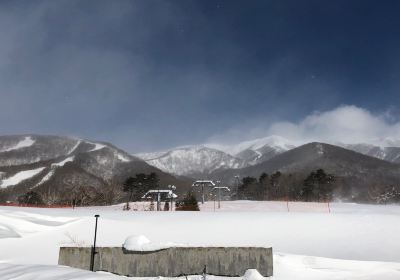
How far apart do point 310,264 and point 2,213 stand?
698 inches

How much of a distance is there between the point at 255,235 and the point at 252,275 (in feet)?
22.9

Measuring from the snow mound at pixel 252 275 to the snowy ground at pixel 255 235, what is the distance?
1.88 meters

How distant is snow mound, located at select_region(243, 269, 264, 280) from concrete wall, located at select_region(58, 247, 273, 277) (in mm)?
911

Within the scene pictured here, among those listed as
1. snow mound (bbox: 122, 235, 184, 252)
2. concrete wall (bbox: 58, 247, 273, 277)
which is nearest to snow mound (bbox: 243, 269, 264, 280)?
concrete wall (bbox: 58, 247, 273, 277)

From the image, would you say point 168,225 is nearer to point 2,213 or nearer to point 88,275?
point 2,213

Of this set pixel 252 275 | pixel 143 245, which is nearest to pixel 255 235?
pixel 252 275

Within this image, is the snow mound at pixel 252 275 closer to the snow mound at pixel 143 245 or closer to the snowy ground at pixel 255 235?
the snowy ground at pixel 255 235

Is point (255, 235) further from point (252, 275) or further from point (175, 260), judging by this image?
point (252, 275)

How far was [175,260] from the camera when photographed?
58.9 feet

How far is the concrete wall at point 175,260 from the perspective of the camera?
693 inches

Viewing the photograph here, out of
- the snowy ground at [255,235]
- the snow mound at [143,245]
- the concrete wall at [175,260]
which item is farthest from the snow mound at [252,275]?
the snow mound at [143,245]

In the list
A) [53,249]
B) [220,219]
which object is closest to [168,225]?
[220,219]

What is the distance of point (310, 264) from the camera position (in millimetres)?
18953

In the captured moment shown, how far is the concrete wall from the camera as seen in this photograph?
17594 mm
